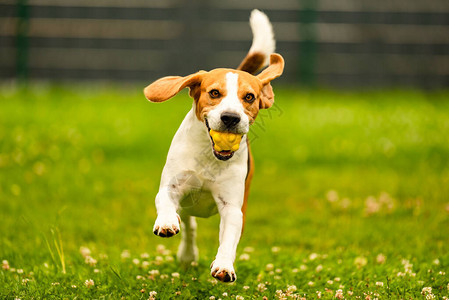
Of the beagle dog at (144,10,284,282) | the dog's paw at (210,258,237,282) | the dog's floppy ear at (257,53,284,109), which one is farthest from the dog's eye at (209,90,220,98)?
the dog's paw at (210,258,237,282)

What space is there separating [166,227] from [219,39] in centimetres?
1114

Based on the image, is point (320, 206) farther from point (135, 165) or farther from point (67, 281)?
point (67, 281)

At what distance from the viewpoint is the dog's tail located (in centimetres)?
448

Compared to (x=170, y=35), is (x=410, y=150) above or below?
below

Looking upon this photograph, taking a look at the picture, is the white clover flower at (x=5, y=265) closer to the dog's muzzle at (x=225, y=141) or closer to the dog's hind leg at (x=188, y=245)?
the dog's hind leg at (x=188, y=245)

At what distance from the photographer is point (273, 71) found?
3.76 meters

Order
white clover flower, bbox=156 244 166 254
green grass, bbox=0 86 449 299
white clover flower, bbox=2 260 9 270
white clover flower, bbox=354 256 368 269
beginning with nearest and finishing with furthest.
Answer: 1. green grass, bbox=0 86 449 299
2. white clover flower, bbox=2 260 9 270
3. white clover flower, bbox=354 256 368 269
4. white clover flower, bbox=156 244 166 254

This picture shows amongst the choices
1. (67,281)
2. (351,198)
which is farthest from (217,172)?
(351,198)

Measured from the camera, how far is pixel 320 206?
675 centimetres

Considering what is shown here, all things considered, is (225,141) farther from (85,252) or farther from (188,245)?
(85,252)

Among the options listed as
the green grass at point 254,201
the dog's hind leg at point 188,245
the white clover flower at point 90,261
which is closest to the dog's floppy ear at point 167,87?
the green grass at point 254,201

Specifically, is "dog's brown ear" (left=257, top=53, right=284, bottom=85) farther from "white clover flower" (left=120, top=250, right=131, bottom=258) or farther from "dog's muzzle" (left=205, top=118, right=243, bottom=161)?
"white clover flower" (left=120, top=250, right=131, bottom=258)

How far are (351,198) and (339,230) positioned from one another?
4.02ft

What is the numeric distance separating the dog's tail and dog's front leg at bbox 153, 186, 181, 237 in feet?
4.25
